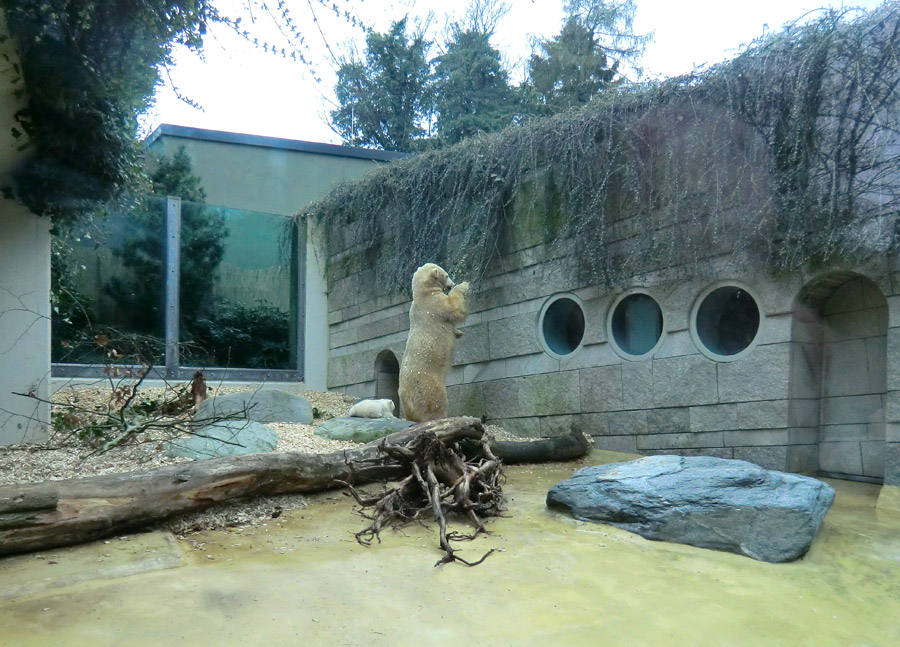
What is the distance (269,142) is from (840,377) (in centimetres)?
1031

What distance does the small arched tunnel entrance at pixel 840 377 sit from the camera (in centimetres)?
514

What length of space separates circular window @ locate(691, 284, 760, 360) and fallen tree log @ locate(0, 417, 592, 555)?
2.28 meters

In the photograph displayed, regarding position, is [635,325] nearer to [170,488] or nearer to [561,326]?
[561,326]

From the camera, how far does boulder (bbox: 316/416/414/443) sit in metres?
5.68

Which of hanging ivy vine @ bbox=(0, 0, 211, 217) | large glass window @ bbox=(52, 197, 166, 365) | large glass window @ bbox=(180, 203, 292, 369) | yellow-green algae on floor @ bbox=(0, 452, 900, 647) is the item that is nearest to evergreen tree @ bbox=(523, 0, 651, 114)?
large glass window @ bbox=(180, 203, 292, 369)

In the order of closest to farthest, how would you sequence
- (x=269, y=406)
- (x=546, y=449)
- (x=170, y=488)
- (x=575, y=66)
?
(x=170, y=488) → (x=546, y=449) → (x=269, y=406) → (x=575, y=66)

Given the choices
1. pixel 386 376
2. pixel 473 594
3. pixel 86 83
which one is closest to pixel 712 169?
pixel 473 594

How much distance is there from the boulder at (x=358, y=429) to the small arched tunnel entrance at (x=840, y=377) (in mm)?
3221

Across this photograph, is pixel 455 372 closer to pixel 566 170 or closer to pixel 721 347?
pixel 566 170

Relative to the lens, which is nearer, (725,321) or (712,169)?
(712,169)

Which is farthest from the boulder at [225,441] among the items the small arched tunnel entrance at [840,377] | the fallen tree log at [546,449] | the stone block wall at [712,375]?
the small arched tunnel entrance at [840,377]

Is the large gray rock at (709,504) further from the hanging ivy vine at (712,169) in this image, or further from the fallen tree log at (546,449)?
the hanging ivy vine at (712,169)

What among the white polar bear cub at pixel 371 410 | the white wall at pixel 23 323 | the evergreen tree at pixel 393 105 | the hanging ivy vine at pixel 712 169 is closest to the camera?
the hanging ivy vine at pixel 712 169

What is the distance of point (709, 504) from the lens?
153 inches
